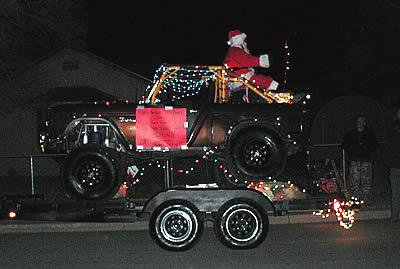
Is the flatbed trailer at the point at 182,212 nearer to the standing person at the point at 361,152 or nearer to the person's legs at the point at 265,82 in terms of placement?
the person's legs at the point at 265,82

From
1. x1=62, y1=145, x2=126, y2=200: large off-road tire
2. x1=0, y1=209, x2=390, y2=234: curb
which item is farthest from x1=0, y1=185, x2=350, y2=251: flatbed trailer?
x1=0, y1=209, x2=390, y2=234: curb

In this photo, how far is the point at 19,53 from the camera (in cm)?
1180

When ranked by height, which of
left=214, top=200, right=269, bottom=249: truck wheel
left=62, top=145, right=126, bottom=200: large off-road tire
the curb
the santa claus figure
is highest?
the santa claus figure

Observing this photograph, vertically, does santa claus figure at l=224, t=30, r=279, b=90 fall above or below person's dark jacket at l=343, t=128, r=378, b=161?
above

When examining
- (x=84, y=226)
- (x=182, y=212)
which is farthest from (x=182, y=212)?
(x=84, y=226)

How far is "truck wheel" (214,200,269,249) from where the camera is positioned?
7355 millimetres

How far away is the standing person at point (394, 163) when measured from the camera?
29.8 feet

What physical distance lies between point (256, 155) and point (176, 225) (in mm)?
1695

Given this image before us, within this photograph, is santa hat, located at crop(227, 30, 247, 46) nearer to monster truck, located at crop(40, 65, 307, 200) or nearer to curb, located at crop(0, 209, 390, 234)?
monster truck, located at crop(40, 65, 307, 200)

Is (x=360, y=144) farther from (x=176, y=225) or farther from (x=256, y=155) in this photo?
(x=176, y=225)

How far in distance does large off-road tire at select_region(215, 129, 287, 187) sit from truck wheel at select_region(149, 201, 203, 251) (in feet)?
3.44

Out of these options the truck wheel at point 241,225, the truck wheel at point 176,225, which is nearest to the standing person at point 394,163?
the truck wheel at point 241,225

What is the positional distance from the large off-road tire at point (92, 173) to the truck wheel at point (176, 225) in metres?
0.85

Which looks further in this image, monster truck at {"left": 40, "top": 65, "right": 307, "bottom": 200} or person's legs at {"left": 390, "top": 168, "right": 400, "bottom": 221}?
person's legs at {"left": 390, "top": 168, "right": 400, "bottom": 221}
